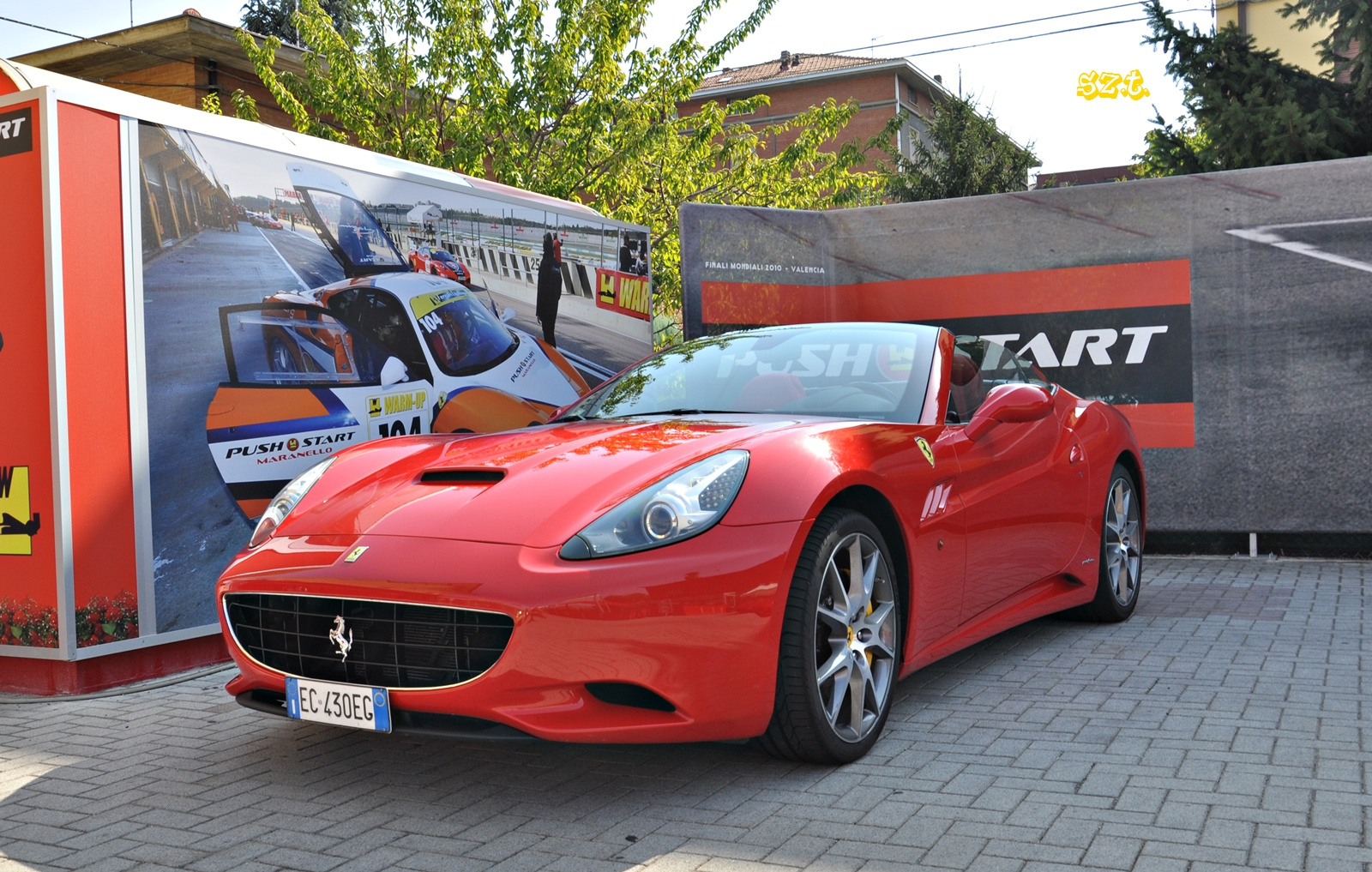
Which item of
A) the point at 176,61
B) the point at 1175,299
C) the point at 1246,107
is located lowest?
the point at 1175,299

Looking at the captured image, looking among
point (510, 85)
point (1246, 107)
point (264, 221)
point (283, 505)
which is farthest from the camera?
point (510, 85)

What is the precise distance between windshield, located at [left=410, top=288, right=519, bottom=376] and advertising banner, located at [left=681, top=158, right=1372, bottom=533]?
1953 mm

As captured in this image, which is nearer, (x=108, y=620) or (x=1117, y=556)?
(x=108, y=620)

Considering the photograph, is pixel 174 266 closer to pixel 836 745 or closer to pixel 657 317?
pixel 836 745

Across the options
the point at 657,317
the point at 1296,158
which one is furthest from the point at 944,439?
the point at 657,317

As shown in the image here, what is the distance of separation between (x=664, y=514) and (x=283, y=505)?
4.58ft

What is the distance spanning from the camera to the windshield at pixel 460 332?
6316 mm

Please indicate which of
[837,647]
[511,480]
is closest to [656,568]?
[511,480]

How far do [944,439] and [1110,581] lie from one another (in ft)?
6.31

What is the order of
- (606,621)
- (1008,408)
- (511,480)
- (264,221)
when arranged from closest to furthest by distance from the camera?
1. (606,621)
2. (511,480)
3. (1008,408)
4. (264,221)

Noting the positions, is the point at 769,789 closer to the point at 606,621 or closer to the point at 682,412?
the point at 606,621

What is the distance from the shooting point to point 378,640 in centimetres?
312

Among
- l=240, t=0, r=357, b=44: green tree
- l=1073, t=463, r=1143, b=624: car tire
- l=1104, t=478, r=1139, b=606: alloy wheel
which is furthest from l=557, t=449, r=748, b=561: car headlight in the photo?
l=240, t=0, r=357, b=44: green tree

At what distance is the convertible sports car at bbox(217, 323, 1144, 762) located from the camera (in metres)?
3.00
